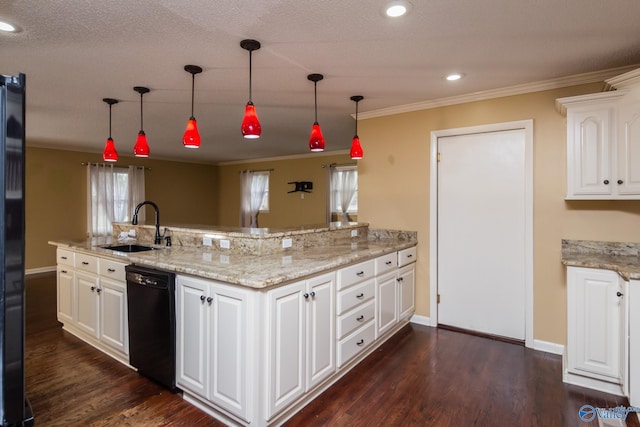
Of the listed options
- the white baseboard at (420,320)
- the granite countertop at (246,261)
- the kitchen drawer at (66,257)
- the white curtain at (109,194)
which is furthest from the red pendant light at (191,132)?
the white curtain at (109,194)

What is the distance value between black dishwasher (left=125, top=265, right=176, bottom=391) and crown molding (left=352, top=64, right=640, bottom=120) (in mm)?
2815

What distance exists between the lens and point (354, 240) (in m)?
3.66

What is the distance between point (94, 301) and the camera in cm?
293

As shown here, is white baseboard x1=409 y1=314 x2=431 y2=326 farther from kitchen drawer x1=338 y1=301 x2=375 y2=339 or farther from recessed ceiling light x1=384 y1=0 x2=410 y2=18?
recessed ceiling light x1=384 y1=0 x2=410 y2=18

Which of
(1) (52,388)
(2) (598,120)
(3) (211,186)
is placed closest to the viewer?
(1) (52,388)

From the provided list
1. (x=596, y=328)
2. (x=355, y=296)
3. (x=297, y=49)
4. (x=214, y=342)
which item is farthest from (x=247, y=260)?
(x=596, y=328)

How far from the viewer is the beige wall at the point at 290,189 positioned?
7191 mm

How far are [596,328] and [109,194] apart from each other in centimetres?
791

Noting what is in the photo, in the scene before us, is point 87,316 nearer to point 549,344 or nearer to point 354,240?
point 354,240

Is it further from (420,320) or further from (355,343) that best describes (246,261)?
(420,320)

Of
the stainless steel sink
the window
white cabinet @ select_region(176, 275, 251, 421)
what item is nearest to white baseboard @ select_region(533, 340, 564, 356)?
white cabinet @ select_region(176, 275, 251, 421)

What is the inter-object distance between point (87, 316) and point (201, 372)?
1.64 m

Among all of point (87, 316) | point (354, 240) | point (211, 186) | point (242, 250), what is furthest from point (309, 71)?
point (211, 186)

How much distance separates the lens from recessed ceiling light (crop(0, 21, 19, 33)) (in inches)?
77.8
